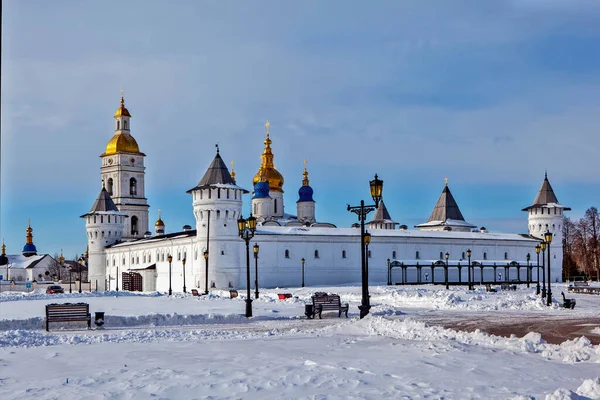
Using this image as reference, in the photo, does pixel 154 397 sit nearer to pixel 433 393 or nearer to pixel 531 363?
pixel 433 393

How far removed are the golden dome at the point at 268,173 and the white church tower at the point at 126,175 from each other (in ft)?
40.1

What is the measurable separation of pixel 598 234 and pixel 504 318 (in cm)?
6368

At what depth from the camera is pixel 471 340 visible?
13.5m

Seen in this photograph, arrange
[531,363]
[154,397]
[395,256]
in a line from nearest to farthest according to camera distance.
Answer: [154,397], [531,363], [395,256]

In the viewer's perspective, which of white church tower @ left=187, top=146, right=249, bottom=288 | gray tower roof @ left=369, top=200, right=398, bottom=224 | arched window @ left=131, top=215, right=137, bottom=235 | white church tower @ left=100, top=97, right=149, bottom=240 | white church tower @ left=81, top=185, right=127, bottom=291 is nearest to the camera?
white church tower @ left=187, top=146, right=249, bottom=288

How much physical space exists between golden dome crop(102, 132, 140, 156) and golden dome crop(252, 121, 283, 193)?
510 inches

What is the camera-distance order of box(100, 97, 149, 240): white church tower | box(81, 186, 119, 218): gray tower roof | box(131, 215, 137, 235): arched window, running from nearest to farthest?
box(81, 186, 119, 218): gray tower roof
box(100, 97, 149, 240): white church tower
box(131, 215, 137, 235): arched window

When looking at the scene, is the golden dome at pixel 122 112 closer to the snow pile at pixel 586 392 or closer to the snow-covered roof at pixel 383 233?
the snow-covered roof at pixel 383 233

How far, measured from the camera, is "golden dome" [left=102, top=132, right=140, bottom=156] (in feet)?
259

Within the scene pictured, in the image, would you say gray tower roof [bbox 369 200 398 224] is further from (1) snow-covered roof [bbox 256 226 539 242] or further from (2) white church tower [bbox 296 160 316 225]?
(1) snow-covered roof [bbox 256 226 539 242]

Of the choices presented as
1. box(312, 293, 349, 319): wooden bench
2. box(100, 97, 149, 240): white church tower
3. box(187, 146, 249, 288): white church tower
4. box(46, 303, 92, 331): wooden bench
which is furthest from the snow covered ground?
box(100, 97, 149, 240): white church tower

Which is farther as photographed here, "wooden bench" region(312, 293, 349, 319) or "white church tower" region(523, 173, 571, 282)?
"white church tower" region(523, 173, 571, 282)

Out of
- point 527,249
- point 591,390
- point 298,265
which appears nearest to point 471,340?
point 591,390

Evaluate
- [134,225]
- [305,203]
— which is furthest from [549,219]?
[134,225]
